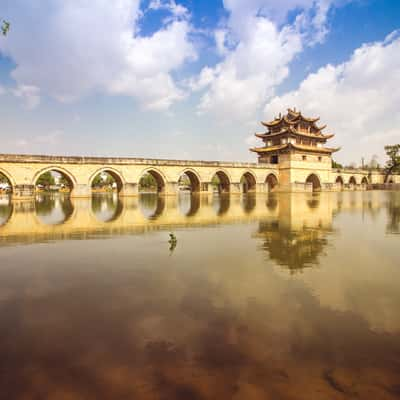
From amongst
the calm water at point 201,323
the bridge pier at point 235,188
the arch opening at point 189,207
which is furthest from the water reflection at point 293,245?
the bridge pier at point 235,188

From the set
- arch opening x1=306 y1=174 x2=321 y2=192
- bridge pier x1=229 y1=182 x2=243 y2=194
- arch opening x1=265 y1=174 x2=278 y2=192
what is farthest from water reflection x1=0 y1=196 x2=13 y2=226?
arch opening x1=306 y1=174 x2=321 y2=192

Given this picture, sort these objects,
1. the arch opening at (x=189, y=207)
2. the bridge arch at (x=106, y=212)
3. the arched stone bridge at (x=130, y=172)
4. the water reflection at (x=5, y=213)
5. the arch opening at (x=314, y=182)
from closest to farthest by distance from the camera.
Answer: the water reflection at (x=5, y=213)
the bridge arch at (x=106, y=212)
the arch opening at (x=189, y=207)
the arched stone bridge at (x=130, y=172)
the arch opening at (x=314, y=182)

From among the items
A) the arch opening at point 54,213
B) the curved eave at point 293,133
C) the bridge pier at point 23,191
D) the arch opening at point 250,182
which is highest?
the curved eave at point 293,133

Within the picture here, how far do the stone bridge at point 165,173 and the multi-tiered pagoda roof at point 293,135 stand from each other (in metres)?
2.58

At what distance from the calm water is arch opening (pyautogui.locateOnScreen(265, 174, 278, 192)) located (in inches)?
1376

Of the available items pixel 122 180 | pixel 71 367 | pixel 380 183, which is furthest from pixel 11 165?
pixel 380 183

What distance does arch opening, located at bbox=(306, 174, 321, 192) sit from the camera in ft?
143

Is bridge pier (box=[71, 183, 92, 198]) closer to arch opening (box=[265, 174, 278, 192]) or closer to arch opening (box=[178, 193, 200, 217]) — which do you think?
arch opening (box=[178, 193, 200, 217])

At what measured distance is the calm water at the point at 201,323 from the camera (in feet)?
7.54

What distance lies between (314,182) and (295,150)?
763 centimetres

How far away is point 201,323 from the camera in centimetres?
325

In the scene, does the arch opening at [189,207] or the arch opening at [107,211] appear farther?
the arch opening at [189,207]

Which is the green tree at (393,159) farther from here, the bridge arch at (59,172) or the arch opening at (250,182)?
the bridge arch at (59,172)

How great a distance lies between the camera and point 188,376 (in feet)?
7.80
